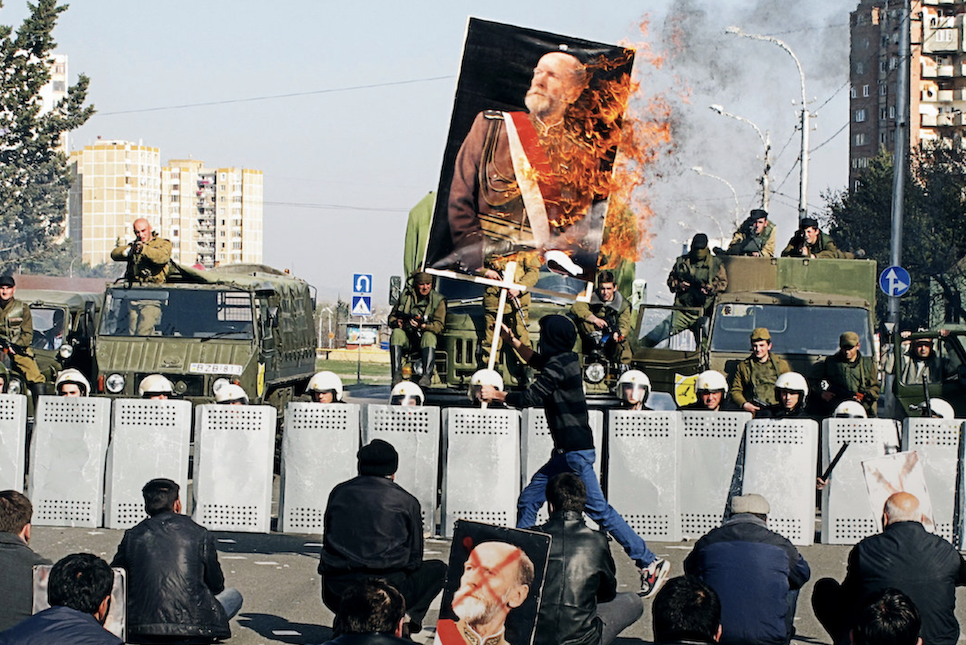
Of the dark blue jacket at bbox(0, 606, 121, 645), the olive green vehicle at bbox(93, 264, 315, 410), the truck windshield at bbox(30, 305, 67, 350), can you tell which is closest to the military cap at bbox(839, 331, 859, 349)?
the olive green vehicle at bbox(93, 264, 315, 410)

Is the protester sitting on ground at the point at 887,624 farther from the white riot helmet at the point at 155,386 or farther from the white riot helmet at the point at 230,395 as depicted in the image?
the white riot helmet at the point at 155,386

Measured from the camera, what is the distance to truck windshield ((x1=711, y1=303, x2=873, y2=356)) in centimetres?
1759

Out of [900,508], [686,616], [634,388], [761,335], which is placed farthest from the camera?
[761,335]

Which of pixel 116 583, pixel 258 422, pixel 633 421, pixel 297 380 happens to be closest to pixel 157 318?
pixel 297 380

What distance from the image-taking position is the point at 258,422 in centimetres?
1207

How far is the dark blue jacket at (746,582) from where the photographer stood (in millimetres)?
7848

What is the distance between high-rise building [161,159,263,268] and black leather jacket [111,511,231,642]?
141471 millimetres

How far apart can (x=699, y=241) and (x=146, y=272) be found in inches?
272

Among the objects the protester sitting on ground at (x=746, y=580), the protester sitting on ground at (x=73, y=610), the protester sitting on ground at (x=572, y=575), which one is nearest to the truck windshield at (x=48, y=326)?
the protester sitting on ground at (x=572, y=575)

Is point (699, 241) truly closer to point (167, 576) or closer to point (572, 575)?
point (572, 575)

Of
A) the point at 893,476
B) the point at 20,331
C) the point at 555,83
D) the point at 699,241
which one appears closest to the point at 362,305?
the point at 699,241

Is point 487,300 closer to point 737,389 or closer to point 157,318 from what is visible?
point 737,389

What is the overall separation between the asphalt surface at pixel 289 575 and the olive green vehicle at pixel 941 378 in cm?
667

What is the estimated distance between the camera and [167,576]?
8469 millimetres
